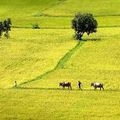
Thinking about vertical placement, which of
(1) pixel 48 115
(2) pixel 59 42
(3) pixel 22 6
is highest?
(3) pixel 22 6

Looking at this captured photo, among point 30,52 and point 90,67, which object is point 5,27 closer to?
point 30,52

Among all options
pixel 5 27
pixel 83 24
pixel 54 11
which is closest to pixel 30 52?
pixel 83 24

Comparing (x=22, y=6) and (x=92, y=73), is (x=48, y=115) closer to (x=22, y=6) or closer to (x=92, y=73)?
(x=92, y=73)

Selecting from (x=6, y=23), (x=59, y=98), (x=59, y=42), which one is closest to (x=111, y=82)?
(x=59, y=98)

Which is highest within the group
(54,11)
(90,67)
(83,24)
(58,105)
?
(54,11)

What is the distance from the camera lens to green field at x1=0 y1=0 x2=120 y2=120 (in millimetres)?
50531

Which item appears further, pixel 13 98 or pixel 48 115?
pixel 13 98

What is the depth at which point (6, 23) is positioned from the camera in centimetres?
11531

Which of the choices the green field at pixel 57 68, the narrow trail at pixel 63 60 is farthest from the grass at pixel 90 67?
the narrow trail at pixel 63 60

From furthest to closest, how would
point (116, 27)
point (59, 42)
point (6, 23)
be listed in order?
point (116, 27) → point (6, 23) → point (59, 42)

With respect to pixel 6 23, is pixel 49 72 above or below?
below

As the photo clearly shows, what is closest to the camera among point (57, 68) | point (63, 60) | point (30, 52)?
point (57, 68)

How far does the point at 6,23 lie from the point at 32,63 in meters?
36.0

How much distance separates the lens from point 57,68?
75.4 meters
